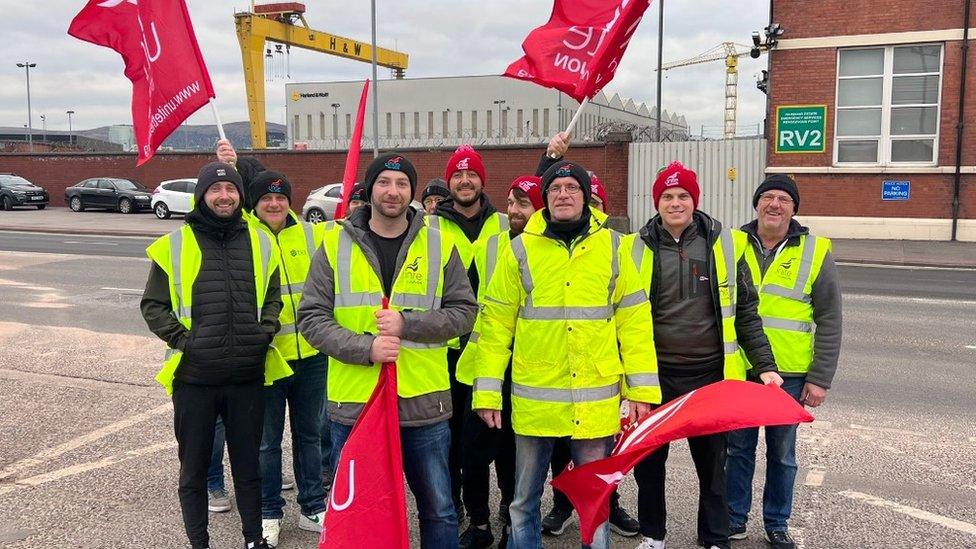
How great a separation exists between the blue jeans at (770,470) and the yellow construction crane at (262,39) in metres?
32.9

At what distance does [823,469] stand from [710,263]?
2148 millimetres

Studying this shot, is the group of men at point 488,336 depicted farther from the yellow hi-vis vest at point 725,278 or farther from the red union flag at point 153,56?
the red union flag at point 153,56

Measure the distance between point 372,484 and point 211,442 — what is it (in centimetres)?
Result: 96

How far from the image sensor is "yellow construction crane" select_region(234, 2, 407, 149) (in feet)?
111

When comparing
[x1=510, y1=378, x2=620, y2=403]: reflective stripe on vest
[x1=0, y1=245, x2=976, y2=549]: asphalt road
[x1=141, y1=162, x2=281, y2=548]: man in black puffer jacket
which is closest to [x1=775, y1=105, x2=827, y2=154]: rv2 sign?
Result: [x1=0, y1=245, x2=976, y2=549]: asphalt road

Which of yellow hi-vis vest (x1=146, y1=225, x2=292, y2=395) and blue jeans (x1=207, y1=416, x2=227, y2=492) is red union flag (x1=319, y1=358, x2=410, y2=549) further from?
blue jeans (x1=207, y1=416, x2=227, y2=492)

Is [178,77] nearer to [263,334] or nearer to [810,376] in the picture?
[263,334]

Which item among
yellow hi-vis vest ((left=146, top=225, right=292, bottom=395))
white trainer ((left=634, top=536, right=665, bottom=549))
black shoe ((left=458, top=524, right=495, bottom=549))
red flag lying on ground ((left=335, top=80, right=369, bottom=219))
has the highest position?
red flag lying on ground ((left=335, top=80, right=369, bottom=219))

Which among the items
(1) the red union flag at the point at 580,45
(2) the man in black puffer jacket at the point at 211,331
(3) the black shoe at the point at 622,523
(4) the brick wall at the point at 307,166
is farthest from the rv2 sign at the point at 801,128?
(2) the man in black puffer jacket at the point at 211,331

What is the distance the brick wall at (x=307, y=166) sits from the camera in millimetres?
25062

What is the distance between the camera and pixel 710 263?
3.83 m

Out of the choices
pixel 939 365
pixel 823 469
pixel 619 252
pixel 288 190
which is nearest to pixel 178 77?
pixel 288 190

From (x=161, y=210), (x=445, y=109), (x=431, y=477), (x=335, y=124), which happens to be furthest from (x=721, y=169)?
(x=335, y=124)

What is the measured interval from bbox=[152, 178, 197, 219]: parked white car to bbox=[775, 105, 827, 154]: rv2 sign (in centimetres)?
2049
